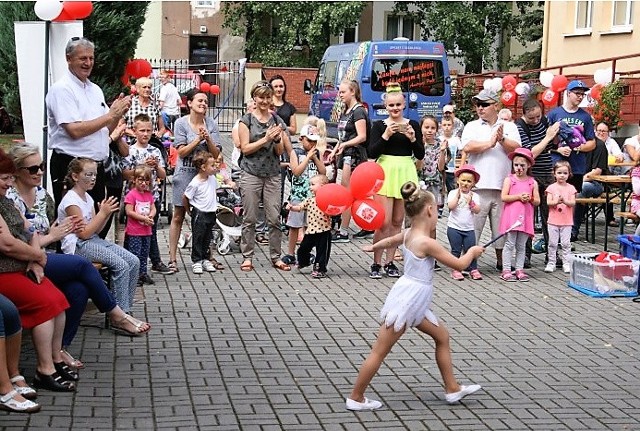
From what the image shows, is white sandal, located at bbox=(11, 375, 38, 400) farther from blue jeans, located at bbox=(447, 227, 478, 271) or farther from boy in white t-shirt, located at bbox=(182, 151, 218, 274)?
blue jeans, located at bbox=(447, 227, 478, 271)

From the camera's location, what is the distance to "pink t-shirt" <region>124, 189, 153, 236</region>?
410 inches

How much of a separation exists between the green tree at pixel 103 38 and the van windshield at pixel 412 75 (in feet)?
22.6

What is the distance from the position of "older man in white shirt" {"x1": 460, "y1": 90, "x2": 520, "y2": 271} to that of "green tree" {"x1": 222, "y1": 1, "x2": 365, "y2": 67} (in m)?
29.2

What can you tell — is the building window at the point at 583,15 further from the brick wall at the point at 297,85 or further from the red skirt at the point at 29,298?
the red skirt at the point at 29,298

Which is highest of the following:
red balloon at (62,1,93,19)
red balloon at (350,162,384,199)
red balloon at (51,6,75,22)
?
red balloon at (62,1,93,19)

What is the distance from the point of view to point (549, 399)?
22.7 feet

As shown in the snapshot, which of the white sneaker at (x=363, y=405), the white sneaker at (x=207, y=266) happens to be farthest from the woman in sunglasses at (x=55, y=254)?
the white sneaker at (x=207, y=266)

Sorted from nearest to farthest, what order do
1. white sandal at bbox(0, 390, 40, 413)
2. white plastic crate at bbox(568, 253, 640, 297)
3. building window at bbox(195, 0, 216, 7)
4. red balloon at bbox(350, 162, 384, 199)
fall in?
white sandal at bbox(0, 390, 40, 413) → red balloon at bbox(350, 162, 384, 199) → white plastic crate at bbox(568, 253, 640, 297) → building window at bbox(195, 0, 216, 7)

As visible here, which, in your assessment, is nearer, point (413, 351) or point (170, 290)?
point (413, 351)

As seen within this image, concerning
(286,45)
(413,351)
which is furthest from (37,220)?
(286,45)

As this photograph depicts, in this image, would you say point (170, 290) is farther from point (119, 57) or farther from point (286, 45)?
point (286, 45)

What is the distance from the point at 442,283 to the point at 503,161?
1.63 m

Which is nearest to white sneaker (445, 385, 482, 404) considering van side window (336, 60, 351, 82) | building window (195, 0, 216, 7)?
van side window (336, 60, 351, 82)

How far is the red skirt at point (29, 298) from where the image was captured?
6.70 meters
